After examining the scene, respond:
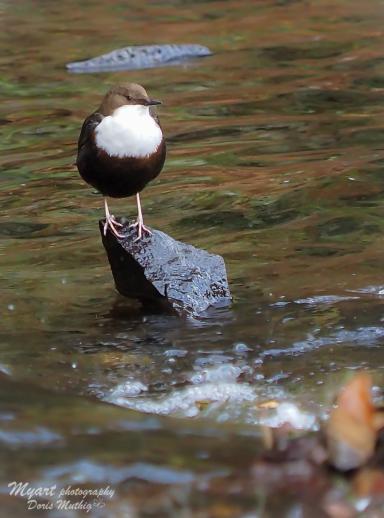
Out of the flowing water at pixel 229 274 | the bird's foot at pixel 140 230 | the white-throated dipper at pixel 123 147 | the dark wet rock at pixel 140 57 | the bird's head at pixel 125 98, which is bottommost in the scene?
the dark wet rock at pixel 140 57

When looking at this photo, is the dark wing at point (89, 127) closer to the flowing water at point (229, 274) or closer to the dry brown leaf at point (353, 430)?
the flowing water at point (229, 274)

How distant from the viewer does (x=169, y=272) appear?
15.3 feet

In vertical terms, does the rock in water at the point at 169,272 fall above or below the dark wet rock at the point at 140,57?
above

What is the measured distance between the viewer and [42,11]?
12922 mm

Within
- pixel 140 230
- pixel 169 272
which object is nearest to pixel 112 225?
pixel 140 230

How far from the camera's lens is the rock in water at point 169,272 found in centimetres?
463

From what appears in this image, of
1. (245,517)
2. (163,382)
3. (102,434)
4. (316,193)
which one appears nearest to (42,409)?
(102,434)

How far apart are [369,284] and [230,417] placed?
1.42 meters

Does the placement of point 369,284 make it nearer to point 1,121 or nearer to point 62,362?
point 62,362

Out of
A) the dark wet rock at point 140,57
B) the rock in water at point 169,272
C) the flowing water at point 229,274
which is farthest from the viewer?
the dark wet rock at point 140,57

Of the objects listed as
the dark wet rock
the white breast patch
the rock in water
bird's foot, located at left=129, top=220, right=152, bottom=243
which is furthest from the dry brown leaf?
the dark wet rock

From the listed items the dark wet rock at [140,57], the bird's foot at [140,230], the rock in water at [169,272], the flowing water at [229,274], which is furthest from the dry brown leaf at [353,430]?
the dark wet rock at [140,57]

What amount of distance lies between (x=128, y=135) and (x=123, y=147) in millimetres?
55

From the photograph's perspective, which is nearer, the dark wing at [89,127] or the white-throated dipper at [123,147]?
the white-throated dipper at [123,147]
